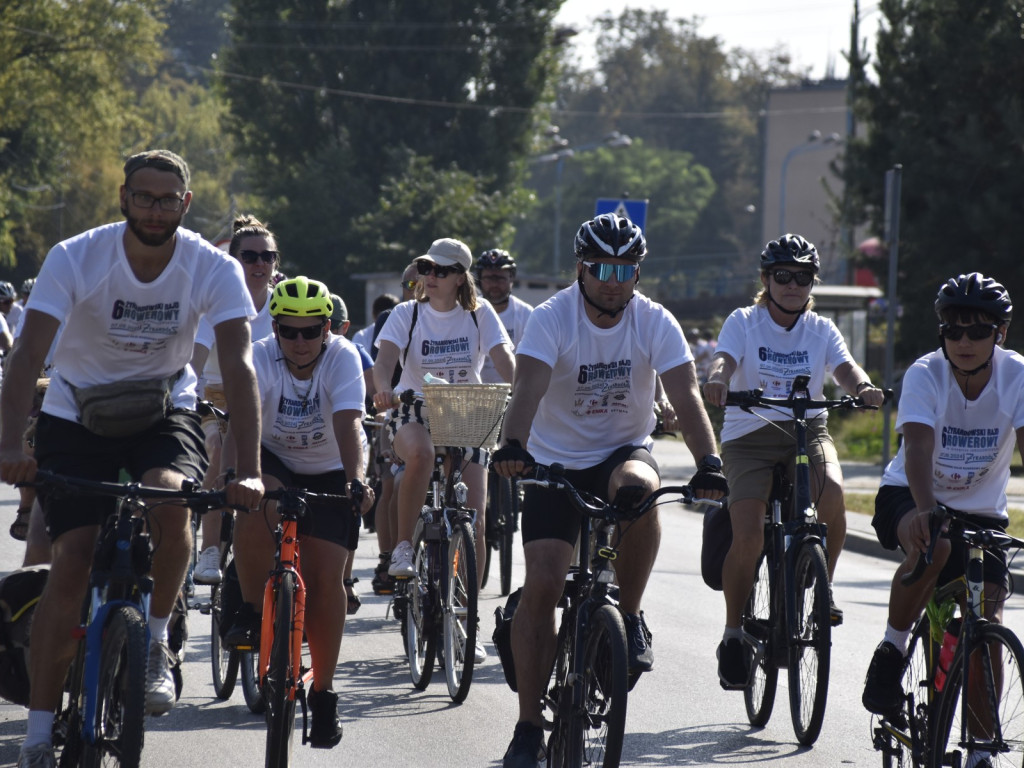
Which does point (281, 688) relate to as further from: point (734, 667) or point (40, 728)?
point (734, 667)

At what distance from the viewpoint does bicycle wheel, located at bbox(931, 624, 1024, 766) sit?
4789 mm

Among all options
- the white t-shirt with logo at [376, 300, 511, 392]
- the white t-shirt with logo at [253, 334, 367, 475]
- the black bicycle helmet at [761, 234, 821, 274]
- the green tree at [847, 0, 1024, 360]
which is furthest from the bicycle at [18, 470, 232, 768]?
the green tree at [847, 0, 1024, 360]

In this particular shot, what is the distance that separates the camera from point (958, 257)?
23859mm

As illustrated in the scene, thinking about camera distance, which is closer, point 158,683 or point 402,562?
point 158,683

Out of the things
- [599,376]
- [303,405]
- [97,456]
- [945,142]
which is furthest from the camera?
[945,142]

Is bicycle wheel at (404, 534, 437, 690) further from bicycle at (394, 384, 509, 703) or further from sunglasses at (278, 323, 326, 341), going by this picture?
sunglasses at (278, 323, 326, 341)

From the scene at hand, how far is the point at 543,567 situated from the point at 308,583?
1.01 m

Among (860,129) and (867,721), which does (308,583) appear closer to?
(867,721)

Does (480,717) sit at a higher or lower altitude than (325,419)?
lower

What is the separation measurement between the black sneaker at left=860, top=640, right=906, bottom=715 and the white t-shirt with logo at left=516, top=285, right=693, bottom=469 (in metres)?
1.17

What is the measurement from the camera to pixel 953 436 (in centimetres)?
554

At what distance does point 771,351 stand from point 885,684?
7.41ft

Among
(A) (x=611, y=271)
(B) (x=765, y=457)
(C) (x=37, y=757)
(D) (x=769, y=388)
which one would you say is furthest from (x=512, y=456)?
(D) (x=769, y=388)

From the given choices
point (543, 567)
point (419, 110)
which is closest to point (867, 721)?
point (543, 567)
